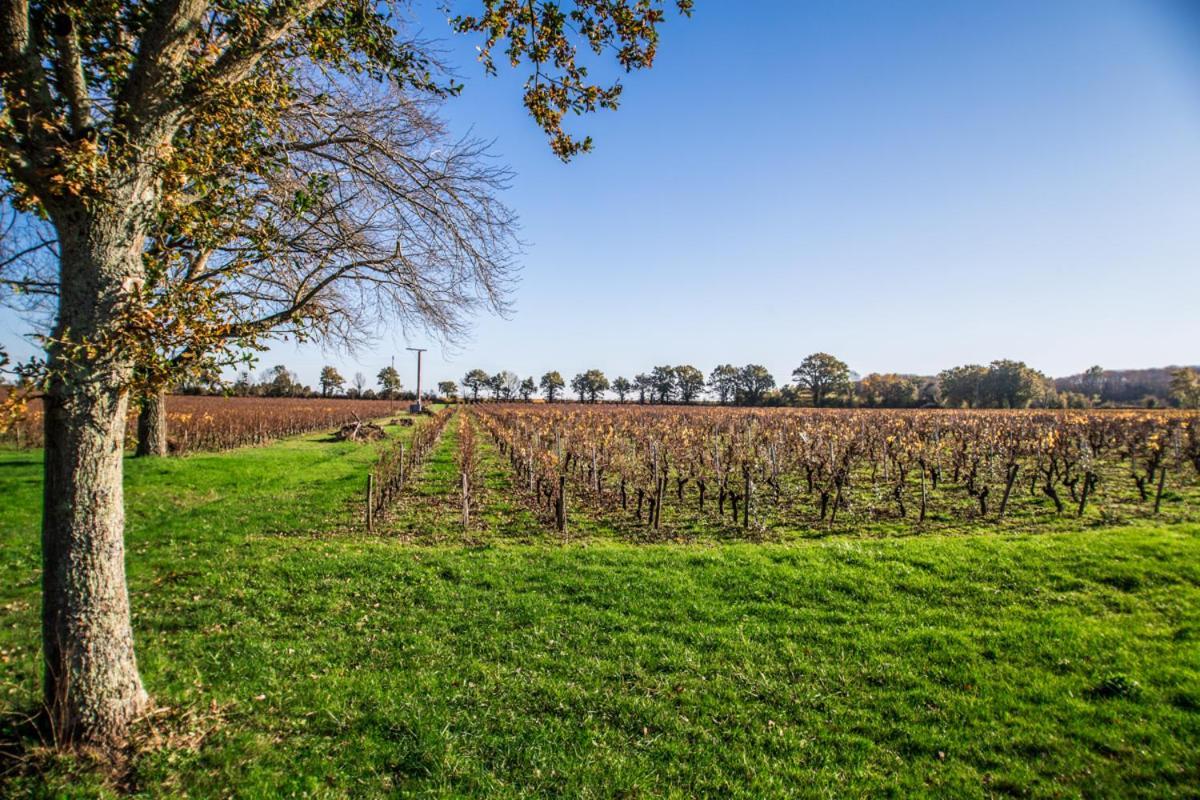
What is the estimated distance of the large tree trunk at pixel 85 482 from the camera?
3.50m

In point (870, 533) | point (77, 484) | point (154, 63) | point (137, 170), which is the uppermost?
point (154, 63)

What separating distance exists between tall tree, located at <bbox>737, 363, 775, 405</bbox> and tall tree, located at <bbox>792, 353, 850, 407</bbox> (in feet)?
23.4

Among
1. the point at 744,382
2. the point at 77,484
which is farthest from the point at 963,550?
the point at 744,382

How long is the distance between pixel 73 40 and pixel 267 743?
517 centimetres

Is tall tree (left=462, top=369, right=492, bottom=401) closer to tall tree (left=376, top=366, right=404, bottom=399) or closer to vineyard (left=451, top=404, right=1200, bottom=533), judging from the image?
tall tree (left=376, top=366, right=404, bottom=399)

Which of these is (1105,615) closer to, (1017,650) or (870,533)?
(1017,650)

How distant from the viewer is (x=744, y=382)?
110m

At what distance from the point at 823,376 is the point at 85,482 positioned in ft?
331

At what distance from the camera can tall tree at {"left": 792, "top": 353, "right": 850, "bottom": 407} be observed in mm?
90062

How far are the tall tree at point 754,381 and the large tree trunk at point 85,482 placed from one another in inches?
3888

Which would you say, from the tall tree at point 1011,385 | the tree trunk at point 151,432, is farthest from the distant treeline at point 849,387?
the tree trunk at point 151,432

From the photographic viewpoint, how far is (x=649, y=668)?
17.6ft

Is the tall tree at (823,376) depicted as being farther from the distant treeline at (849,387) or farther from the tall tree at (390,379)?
the tall tree at (390,379)

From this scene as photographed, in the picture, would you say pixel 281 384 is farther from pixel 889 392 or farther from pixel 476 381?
pixel 889 392
